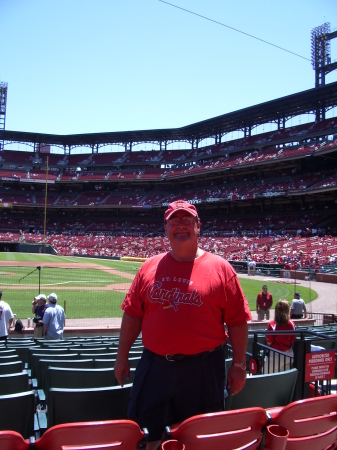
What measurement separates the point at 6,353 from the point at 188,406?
4196 mm

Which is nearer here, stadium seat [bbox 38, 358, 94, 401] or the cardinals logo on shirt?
the cardinals logo on shirt

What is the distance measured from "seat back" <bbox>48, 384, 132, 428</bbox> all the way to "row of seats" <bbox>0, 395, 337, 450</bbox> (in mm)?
481

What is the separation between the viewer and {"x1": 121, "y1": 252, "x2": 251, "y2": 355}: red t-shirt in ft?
9.44

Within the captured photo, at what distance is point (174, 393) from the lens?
111 inches

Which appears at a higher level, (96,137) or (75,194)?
(96,137)

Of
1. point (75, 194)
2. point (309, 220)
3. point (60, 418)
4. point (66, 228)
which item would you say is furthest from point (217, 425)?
point (75, 194)

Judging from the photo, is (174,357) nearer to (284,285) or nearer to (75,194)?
(284,285)

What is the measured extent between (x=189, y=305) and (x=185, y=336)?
23cm

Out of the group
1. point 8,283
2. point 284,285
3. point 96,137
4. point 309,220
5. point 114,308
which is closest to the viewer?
point 114,308

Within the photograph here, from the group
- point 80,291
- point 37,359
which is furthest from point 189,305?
point 80,291

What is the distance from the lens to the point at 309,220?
4644cm

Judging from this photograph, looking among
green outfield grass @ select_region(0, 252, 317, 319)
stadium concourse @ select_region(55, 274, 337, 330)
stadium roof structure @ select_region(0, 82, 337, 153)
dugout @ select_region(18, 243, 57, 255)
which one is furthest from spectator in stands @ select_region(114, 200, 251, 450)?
dugout @ select_region(18, 243, 57, 255)

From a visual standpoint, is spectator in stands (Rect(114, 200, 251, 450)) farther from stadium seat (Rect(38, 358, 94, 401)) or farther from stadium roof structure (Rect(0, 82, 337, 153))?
stadium roof structure (Rect(0, 82, 337, 153))

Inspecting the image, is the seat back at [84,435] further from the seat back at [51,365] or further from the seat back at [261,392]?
the seat back at [51,365]
